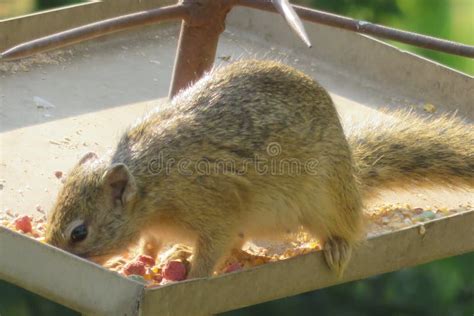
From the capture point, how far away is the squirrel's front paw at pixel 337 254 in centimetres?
357

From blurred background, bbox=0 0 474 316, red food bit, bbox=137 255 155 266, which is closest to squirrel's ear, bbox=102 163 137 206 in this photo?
red food bit, bbox=137 255 155 266

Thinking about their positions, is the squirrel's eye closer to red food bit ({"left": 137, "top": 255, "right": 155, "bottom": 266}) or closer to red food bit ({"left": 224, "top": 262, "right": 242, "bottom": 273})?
red food bit ({"left": 137, "top": 255, "right": 155, "bottom": 266})

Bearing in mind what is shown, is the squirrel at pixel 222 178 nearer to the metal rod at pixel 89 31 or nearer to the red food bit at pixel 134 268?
the red food bit at pixel 134 268

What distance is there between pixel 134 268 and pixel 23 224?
0.37m

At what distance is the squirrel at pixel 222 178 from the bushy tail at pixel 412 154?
249mm

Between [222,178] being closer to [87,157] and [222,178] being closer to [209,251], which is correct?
[209,251]

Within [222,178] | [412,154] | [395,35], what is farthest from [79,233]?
[412,154]

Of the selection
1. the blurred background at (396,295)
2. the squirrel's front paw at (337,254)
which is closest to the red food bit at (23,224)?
the squirrel's front paw at (337,254)

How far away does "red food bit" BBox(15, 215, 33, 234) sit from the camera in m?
3.43

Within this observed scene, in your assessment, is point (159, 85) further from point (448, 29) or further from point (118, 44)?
point (448, 29)

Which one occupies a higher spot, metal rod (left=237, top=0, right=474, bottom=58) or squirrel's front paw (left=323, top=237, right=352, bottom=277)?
metal rod (left=237, top=0, right=474, bottom=58)

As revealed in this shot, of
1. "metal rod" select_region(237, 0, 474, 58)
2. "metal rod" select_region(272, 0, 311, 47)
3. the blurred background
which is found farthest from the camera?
the blurred background

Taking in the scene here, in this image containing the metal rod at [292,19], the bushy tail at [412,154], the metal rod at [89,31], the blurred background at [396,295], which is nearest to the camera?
the metal rod at [292,19]

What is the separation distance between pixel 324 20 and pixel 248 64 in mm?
290
